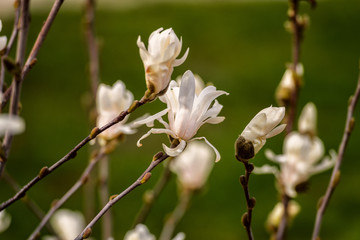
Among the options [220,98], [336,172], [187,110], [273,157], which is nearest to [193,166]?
[273,157]

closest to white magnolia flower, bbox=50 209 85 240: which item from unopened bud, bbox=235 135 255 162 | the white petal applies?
the white petal

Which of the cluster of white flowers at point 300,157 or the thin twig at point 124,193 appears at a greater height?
the thin twig at point 124,193

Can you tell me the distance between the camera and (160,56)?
645 mm

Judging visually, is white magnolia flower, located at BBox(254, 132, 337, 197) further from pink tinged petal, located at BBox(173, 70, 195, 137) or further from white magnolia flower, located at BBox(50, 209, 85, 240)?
white magnolia flower, located at BBox(50, 209, 85, 240)

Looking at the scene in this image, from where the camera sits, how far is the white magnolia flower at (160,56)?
2.09 ft

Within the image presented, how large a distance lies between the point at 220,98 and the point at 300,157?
3.08 m

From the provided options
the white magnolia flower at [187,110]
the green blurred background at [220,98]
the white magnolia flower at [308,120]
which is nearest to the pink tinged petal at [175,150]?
the white magnolia flower at [187,110]

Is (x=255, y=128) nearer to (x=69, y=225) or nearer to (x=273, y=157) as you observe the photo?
(x=273, y=157)

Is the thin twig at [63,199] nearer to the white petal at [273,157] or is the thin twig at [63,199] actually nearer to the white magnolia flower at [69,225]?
the white petal at [273,157]

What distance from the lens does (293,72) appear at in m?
1.02

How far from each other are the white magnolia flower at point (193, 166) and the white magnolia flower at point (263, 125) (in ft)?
2.68

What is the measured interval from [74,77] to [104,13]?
201cm

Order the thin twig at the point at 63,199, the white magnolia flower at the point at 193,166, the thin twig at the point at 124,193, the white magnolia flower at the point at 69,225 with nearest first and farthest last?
the thin twig at the point at 124,193 < the thin twig at the point at 63,199 < the white magnolia flower at the point at 69,225 < the white magnolia flower at the point at 193,166

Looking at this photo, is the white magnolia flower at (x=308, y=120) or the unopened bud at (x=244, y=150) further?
the white magnolia flower at (x=308, y=120)
